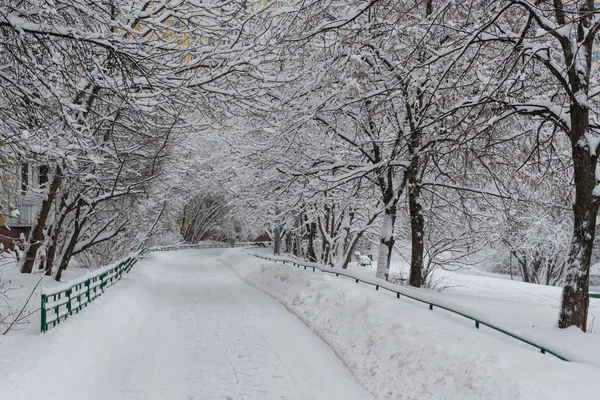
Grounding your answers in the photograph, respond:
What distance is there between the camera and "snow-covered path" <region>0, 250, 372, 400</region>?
6828 mm

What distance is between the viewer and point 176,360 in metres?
8.70

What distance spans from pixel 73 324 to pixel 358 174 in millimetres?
9077

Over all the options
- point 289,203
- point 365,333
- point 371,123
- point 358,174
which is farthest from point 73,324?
point 289,203

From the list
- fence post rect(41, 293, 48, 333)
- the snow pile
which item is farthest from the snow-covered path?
the snow pile

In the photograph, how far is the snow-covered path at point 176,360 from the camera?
6828 mm

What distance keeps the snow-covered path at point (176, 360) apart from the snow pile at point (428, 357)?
16.7 inches

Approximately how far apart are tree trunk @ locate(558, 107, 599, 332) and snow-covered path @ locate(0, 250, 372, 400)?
4.02m

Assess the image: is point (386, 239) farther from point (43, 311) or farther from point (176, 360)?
point (43, 311)

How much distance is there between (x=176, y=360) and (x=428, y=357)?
14.7 feet

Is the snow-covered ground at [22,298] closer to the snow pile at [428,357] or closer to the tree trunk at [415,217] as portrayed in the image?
the snow pile at [428,357]

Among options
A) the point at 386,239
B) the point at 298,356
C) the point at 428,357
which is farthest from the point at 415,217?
the point at 428,357

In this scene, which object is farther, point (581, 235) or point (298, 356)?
point (298, 356)

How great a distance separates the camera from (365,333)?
901cm

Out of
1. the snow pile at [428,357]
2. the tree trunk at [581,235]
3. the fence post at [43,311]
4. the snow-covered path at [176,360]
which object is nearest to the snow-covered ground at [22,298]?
the fence post at [43,311]
